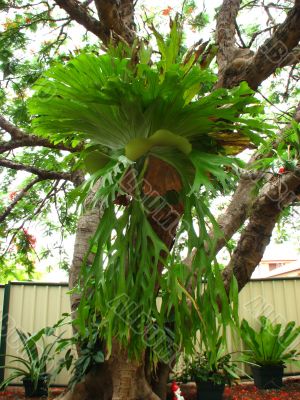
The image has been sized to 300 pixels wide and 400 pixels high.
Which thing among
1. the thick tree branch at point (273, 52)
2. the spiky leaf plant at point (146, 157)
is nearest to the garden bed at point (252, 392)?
the spiky leaf plant at point (146, 157)

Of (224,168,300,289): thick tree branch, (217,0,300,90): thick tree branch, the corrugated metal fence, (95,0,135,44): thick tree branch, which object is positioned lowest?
the corrugated metal fence


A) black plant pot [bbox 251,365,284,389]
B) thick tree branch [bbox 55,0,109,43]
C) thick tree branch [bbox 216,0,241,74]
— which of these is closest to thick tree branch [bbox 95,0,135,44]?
thick tree branch [bbox 55,0,109,43]

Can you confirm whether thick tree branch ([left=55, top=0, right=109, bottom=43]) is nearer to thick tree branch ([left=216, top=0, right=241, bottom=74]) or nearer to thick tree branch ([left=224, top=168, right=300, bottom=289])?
thick tree branch ([left=216, top=0, right=241, bottom=74])

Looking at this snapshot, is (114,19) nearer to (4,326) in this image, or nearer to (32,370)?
(32,370)

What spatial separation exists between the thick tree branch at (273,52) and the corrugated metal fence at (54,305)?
2863mm

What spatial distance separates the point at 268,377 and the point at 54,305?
2.52m

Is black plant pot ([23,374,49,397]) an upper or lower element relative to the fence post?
lower

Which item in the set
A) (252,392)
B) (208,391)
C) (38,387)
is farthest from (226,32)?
(38,387)

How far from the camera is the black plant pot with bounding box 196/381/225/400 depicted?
3.28m

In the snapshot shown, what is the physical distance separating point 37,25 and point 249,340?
4333 millimetres

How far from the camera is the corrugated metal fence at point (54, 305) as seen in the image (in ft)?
14.2

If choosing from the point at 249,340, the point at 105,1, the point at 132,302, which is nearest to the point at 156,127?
the point at 132,302

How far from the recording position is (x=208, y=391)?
329 centimetres

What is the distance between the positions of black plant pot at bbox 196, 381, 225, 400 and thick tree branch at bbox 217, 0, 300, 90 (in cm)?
251
